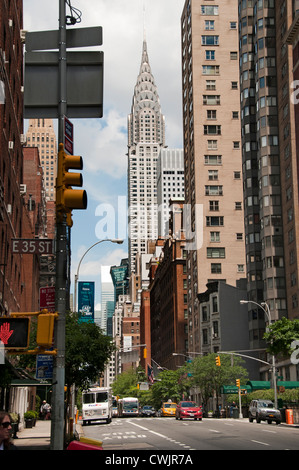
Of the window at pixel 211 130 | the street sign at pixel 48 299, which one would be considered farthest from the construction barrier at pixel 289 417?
the window at pixel 211 130

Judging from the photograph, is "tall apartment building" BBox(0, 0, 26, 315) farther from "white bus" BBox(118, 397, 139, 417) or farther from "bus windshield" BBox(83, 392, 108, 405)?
"white bus" BBox(118, 397, 139, 417)

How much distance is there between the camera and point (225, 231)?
10938 cm

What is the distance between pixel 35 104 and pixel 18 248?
10.3ft

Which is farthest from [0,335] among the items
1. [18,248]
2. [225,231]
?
[225,231]

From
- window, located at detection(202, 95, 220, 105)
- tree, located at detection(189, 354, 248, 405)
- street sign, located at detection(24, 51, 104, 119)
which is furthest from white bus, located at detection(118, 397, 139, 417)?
street sign, located at detection(24, 51, 104, 119)

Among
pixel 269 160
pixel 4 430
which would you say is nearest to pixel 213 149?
pixel 269 160

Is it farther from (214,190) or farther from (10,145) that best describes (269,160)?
(10,145)

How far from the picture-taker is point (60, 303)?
1073cm

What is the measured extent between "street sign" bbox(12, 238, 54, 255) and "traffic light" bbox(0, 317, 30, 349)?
1.73m

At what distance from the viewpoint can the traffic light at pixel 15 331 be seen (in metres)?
10.6

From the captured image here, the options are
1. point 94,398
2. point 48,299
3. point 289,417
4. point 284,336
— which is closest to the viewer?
point 48,299

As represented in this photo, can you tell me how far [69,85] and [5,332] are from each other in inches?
173

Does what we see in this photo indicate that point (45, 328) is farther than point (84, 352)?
No

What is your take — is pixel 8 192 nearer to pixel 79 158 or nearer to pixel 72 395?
pixel 72 395
